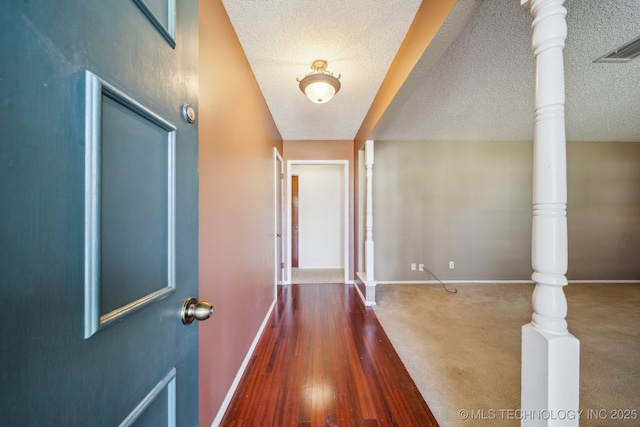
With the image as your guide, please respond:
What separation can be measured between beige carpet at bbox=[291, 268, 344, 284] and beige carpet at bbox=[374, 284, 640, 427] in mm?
970

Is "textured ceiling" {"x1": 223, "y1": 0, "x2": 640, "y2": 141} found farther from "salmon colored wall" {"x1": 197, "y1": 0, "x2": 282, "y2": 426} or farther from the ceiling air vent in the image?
"salmon colored wall" {"x1": 197, "y1": 0, "x2": 282, "y2": 426}

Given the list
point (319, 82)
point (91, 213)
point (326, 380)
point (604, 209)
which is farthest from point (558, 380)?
point (604, 209)

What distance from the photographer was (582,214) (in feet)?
13.7

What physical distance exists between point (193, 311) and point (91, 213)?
41 centimetres

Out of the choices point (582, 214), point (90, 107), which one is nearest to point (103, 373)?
point (90, 107)

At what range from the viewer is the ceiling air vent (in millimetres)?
1790

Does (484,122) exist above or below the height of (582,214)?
above

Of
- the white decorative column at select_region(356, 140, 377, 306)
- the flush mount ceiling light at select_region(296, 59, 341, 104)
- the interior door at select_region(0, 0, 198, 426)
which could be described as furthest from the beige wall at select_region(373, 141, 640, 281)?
the interior door at select_region(0, 0, 198, 426)

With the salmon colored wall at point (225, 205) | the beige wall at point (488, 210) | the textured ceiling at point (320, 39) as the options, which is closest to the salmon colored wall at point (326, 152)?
the beige wall at point (488, 210)

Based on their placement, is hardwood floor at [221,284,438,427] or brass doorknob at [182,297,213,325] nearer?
brass doorknob at [182,297,213,325]

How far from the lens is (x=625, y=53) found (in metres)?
1.89

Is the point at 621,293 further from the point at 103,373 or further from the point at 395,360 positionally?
the point at 103,373

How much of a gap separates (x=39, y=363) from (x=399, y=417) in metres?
Answer: 1.71

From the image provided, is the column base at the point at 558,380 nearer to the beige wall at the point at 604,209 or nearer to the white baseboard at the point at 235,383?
the white baseboard at the point at 235,383
